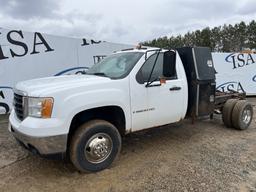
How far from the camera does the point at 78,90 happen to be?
4.04 m

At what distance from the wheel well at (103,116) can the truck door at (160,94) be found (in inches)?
18.7

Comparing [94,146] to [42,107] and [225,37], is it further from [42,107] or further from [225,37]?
[225,37]

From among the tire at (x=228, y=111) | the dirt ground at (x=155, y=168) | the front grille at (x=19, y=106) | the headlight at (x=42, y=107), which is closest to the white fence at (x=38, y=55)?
the dirt ground at (x=155, y=168)

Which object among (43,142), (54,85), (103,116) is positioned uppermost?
(54,85)

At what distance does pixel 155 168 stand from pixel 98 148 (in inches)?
39.6

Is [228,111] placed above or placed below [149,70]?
below

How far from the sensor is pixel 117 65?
16.9 feet

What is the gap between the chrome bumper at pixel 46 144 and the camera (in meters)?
3.78

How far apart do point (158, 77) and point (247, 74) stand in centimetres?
1022

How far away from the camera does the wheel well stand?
14.1ft

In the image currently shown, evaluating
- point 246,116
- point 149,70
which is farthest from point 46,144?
point 246,116

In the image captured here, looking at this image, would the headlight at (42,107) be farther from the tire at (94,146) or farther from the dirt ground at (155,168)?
the dirt ground at (155,168)


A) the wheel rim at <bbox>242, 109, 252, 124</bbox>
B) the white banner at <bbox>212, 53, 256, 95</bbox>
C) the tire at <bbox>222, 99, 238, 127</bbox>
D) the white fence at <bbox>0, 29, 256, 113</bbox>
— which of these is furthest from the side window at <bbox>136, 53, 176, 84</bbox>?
the white banner at <bbox>212, 53, 256, 95</bbox>

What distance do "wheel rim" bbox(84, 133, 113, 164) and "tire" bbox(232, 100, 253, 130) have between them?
3778mm
